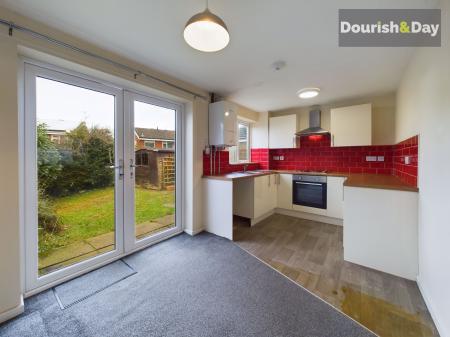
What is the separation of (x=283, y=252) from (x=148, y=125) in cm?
238

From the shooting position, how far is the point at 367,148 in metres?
3.48

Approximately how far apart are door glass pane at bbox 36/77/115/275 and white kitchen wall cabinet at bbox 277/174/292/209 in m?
2.98

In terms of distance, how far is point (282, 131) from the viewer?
4020 mm

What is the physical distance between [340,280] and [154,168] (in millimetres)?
2464

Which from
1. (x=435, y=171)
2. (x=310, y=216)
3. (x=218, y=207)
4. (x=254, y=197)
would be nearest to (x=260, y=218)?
(x=254, y=197)

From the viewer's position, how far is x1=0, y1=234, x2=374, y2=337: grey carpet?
4.18ft

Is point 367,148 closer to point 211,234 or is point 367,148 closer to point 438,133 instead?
point 438,133

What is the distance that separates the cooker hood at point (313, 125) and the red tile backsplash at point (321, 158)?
0.27m

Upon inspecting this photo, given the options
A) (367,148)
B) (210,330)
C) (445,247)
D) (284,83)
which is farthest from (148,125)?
(367,148)

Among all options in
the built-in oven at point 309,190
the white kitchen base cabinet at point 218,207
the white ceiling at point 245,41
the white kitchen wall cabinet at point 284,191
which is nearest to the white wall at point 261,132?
the white kitchen wall cabinet at point 284,191

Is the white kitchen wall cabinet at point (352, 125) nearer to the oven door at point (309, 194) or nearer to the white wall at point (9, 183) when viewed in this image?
the oven door at point (309, 194)

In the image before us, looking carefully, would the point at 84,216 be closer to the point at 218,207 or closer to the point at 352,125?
the point at 218,207

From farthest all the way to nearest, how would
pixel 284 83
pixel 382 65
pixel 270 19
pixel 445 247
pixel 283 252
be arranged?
pixel 284 83 → pixel 283 252 → pixel 382 65 → pixel 270 19 → pixel 445 247

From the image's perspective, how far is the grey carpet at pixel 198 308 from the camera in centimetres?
128
